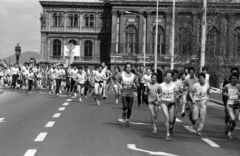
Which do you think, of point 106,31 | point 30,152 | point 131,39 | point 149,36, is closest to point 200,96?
point 30,152

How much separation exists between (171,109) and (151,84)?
147 cm

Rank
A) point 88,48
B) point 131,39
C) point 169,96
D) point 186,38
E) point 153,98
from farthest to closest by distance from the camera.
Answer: point 88,48 < point 131,39 < point 186,38 < point 153,98 < point 169,96

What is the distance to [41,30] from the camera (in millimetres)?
76875

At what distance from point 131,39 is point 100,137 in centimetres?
6094

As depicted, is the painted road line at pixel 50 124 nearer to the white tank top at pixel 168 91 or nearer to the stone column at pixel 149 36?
the white tank top at pixel 168 91

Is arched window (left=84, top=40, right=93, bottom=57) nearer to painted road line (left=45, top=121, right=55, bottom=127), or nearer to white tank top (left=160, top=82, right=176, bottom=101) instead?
painted road line (left=45, top=121, right=55, bottom=127)

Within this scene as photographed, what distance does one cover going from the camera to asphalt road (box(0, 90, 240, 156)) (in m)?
9.94

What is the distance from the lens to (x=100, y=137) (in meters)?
11.9

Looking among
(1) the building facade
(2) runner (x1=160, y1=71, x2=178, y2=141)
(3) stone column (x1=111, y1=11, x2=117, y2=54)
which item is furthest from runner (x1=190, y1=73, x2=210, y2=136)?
(3) stone column (x1=111, y1=11, x2=117, y2=54)

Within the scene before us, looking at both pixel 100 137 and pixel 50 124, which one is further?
pixel 50 124

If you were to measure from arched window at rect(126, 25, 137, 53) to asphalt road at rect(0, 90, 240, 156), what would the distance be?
181 feet

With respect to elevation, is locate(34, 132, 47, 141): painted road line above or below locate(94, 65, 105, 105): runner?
below

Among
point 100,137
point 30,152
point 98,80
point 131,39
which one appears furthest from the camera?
point 131,39

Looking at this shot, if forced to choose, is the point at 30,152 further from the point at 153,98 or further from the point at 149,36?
the point at 149,36
